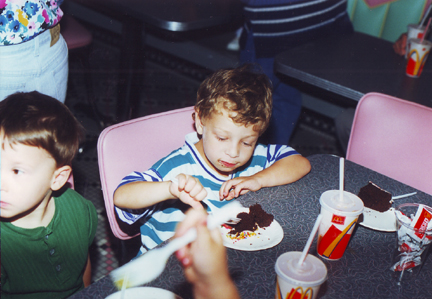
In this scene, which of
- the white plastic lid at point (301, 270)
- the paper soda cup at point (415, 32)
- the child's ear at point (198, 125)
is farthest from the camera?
the paper soda cup at point (415, 32)

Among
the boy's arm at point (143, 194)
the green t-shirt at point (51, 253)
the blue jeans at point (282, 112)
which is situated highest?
the boy's arm at point (143, 194)

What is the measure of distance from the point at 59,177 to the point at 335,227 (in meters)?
0.64

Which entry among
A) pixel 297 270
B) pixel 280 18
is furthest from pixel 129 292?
pixel 280 18

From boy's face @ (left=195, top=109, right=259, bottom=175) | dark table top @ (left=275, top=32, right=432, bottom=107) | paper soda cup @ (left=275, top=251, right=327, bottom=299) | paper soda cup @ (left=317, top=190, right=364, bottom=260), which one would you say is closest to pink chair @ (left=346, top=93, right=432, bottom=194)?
dark table top @ (left=275, top=32, right=432, bottom=107)

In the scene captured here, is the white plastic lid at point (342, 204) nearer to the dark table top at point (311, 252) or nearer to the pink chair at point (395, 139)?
the dark table top at point (311, 252)

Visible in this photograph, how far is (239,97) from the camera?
1208 millimetres

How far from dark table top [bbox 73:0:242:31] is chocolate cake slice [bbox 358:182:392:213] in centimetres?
125

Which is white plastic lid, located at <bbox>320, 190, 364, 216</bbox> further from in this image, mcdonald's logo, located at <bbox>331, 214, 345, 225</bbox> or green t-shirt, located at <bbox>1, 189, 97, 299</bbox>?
green t-shirt, located at <bbox>1, 189, 97, 299</bbox>

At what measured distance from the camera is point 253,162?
1382 mm

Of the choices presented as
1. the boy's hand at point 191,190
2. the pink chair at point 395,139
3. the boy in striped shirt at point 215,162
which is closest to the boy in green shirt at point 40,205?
the boy in striped shirt at point 215,162

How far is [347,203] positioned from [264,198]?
24cm

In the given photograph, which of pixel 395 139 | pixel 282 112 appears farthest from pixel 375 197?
pixel 282 112

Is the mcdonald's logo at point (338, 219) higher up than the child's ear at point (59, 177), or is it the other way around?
the mcdonald's logo at point (338, 219)

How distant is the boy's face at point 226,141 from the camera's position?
46.1 inches
